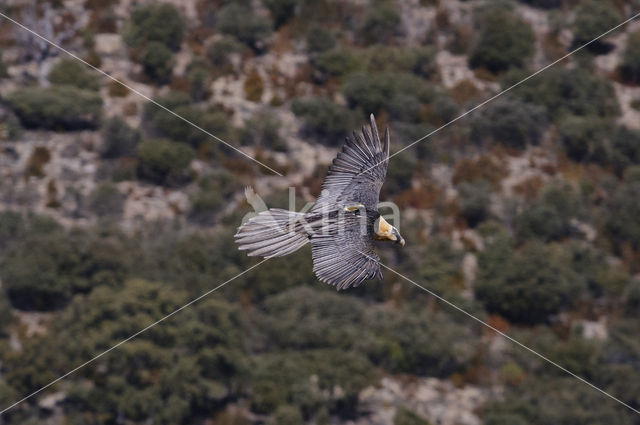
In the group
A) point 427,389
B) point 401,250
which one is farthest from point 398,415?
point 401,250

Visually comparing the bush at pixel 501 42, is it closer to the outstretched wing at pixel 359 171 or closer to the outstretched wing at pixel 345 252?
the outstretched wing at pixel 359 171

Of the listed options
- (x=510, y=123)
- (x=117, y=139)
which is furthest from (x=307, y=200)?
(x=510, y=123)

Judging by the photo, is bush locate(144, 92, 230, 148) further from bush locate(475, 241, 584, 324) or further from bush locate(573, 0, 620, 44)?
bush locate(573, 0, 620, 44)

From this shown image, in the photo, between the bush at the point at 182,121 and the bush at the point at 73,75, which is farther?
the bush at the point at 73,75

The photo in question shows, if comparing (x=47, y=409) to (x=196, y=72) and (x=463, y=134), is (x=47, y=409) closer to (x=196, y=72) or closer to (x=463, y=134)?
(x=196, y=72)

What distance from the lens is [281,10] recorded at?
6288 cm

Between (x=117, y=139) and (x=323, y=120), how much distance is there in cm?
988

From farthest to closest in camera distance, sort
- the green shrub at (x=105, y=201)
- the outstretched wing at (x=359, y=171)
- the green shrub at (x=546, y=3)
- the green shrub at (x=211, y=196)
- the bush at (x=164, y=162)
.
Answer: the green shrub at (x=546, y=3)
the bush at (x=164, y=162)
the green shrub at (x=211, y=196)
the green shrub at (x=105, y=201)
the outstretched wing at (x=359, y=171)

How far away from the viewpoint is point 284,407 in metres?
38.8

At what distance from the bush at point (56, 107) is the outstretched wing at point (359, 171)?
1501 inches

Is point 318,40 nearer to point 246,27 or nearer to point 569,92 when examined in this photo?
point 246,27

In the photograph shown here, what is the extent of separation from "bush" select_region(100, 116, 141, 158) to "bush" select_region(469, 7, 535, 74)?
2146 cm

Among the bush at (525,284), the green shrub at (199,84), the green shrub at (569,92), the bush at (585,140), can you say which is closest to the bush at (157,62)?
the green shrub at (199,84)

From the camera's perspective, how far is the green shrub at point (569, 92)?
5928 cm
